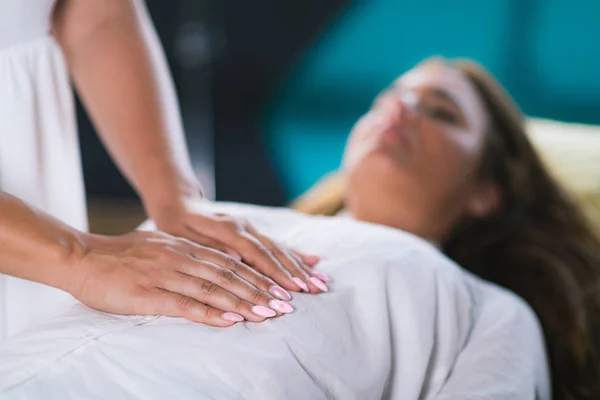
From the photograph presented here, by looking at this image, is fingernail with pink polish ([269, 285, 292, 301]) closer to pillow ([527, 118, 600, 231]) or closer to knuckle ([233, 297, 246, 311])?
knuckle ([233, 297, 246, 311])

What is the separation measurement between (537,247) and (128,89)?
0.98m

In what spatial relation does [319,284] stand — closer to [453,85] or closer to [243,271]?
[243,271]

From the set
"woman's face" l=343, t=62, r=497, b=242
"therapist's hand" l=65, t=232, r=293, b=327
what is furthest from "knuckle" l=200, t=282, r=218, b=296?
"woman's face" l=343, t=62, r=497, b=242

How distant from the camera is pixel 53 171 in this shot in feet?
4.10

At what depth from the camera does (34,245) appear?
38.4 inches

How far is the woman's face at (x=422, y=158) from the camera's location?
1772mm

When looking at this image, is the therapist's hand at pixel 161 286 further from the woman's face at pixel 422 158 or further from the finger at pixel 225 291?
the woman's face at pixel 422 158

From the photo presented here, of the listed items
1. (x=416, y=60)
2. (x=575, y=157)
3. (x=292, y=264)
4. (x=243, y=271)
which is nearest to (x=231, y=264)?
(x=243, y=271)

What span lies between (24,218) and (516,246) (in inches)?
45.3

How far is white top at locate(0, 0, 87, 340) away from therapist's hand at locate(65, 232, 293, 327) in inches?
7.9

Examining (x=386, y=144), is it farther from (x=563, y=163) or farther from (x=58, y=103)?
(x=58, y=103)

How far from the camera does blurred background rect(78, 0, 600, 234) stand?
314 cm

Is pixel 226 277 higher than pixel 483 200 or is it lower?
higher

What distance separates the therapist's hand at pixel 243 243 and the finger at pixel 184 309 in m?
0.13
